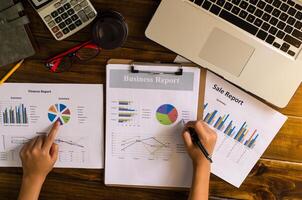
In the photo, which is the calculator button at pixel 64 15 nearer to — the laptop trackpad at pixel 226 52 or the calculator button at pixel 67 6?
the calculator button at pixel 67 6

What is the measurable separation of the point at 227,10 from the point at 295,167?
16.9 inches

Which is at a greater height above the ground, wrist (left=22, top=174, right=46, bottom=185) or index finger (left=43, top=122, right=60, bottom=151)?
index finger (left=43, top=122, right=60, bottom=151)

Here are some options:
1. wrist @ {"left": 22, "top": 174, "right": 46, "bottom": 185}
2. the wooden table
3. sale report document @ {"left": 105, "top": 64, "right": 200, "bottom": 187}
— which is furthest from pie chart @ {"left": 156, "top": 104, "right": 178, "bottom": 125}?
wrist @ {"left": 22, "top": 174, "right": 46, "bottom": 185}

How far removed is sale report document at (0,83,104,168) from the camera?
3.16ft

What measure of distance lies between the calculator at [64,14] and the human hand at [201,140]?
1.14 feet

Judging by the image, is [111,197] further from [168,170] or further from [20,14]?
[20,14]

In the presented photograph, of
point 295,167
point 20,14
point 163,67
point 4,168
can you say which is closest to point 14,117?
point 4,168

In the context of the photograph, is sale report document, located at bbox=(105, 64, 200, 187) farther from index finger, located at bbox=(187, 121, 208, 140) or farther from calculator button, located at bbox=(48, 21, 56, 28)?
calculator button, located at bbox=(48, 21, 56, 28)

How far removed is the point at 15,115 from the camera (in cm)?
98

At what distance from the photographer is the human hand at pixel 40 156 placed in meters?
0.97

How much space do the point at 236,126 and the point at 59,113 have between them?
0.43 metres

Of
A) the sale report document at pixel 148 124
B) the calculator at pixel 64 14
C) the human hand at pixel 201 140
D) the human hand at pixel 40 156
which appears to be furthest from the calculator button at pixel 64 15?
the human hand at pixel 201 140

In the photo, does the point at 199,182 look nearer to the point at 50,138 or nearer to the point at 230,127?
the point at 230,127

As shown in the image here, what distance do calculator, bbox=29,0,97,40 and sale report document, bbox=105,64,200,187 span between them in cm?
13
